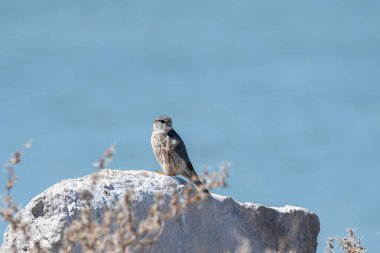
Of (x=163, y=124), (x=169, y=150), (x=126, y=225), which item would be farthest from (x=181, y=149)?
(x=126, y=225)

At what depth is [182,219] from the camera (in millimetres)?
7941

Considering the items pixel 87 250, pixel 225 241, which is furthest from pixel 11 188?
pixel 225 241

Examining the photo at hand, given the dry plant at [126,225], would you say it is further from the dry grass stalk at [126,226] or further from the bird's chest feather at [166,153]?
the bird's chest feather at [166,153]

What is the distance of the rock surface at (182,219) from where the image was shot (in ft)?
24.2

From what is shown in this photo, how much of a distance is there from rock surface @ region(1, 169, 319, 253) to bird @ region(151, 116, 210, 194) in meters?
2.02

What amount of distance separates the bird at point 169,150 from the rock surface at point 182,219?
202cm

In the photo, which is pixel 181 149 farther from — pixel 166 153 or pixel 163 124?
pixel 163 124

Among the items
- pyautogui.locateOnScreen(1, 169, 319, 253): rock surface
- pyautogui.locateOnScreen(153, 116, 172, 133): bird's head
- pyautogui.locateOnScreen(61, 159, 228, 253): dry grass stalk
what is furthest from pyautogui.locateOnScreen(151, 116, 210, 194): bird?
pyautogui.locateOnScreen(61, 159, 228, 253): dry grass stalk

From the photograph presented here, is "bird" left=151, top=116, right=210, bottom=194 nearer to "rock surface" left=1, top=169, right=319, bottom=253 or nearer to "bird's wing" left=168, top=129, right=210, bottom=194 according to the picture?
"bird's wing" left=168, top=129, right=210, bottom=194

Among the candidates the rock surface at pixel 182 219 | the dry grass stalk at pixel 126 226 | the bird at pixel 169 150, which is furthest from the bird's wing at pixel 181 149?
the dry grass stalk at pixel 126 226

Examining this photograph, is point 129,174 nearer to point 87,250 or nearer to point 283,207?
point 283,207

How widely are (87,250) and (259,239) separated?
178 inches

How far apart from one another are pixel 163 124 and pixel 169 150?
0.56m

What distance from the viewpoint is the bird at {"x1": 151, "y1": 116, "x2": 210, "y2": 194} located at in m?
11.2
